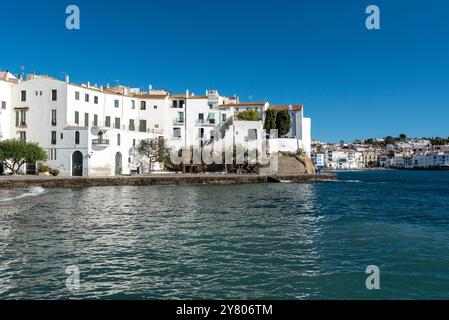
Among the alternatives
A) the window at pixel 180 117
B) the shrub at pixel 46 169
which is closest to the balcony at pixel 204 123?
the window at pixel 180 117

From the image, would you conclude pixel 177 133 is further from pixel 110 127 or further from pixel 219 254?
pixel 219 254

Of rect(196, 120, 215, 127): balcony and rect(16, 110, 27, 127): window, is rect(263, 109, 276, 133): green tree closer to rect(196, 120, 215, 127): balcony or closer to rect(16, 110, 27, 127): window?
rect(196, 120, 215, 127): balcony

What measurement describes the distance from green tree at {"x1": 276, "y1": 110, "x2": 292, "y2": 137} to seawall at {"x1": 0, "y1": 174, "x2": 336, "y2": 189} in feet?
52.3

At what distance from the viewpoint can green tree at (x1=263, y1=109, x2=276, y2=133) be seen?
86.4 meters

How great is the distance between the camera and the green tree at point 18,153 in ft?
177

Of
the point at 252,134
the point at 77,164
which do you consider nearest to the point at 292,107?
the point at 252,134

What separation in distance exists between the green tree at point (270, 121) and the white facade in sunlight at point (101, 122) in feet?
19.6

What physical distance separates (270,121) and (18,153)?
160ft

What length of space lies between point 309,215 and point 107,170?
141 feet

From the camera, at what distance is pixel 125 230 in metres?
19.9

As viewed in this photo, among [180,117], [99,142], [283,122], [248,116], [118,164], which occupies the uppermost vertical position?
[248,116]

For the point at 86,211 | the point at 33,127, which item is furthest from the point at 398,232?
the point at 33,127

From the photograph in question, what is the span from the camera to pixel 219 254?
1495 cm

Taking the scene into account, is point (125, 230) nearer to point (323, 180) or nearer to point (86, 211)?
point (86, 211)
